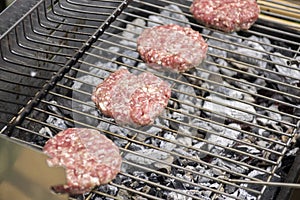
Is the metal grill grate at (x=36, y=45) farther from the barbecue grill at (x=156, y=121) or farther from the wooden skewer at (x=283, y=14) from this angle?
the wooden skewer at (x=283, y=14)

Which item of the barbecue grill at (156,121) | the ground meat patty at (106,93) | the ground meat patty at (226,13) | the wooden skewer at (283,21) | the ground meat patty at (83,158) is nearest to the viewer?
the ground meat patty at (83,158)

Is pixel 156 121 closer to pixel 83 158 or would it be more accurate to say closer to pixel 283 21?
pixel 83 158

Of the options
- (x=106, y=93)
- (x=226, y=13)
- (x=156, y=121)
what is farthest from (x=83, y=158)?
(x=226, y=13)

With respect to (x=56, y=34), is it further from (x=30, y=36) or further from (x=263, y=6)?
(x=263, y=6)

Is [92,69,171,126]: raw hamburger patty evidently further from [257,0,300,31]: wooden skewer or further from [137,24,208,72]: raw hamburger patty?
[257,0,300,31]: wooden skewer

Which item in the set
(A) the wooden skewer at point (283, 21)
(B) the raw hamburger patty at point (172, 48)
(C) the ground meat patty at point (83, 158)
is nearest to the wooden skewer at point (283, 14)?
(A) the wooden skewer at point (283, 21)

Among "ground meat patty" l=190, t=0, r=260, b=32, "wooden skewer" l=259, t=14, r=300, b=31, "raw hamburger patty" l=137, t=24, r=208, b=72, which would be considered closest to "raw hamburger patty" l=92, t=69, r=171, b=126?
"raw hamburger patty" l=137, t=24, r=208, b=72
